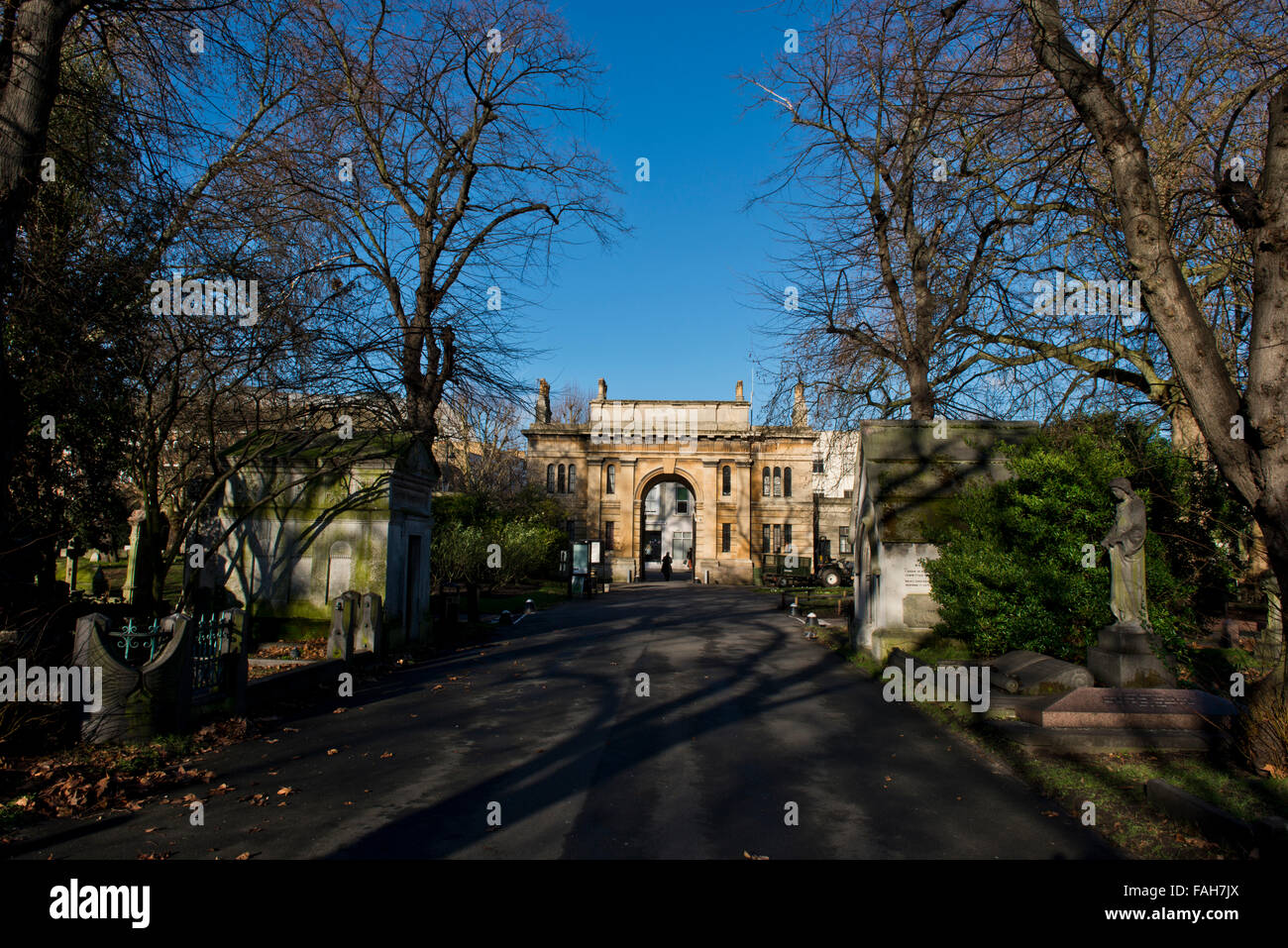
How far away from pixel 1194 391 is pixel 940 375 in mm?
10874

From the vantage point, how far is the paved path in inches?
204

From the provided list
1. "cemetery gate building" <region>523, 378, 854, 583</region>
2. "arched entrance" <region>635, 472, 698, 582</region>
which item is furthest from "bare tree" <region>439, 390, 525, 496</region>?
"arched entrance" <region>635, 472, 698, 582</region>

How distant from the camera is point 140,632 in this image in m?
8.10

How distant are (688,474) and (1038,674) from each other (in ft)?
150

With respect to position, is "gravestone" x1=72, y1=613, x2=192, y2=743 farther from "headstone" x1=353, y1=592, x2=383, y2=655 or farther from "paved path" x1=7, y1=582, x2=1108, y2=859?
"headstone" x1=353, y1=592, x2=383, y2=655

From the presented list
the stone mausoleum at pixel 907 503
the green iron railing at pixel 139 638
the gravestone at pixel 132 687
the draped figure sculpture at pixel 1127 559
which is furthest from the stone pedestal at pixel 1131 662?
the green iron railing at pixel 139 638

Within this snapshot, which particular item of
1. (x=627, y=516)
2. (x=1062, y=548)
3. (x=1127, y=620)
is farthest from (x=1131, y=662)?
(x=627, y=516)

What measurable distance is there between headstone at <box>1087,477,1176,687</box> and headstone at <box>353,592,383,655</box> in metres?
10.6

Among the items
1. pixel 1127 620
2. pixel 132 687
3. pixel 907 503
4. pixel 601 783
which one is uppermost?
pixel 907 503

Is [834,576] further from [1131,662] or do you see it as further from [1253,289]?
[1253,289]

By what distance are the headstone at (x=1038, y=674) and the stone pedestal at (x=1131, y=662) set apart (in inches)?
Answer: 10.5

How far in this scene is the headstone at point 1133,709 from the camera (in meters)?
7.78

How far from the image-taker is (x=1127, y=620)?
28.5ft
